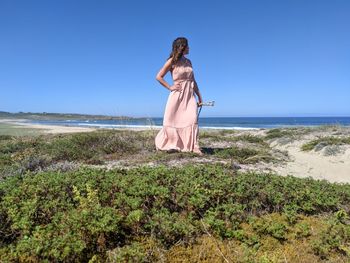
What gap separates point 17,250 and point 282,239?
240 cm

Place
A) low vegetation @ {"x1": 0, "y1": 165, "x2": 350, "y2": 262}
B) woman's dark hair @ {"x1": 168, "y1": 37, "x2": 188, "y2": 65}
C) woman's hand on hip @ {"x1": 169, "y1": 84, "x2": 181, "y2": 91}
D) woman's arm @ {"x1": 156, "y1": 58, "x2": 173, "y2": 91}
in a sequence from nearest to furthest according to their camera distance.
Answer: low vegetation @ {"x1": 0, "y1": 165, "x2": 350, "y2": 262} < woman's dark hair @ {"x1": 168, "y1": 37, "x2": 188, "y2": 65} < woman's arm @ {"x1": 156, "y1": 58, "x2": 173, "y2": 91} < woman's hand on hip @ {"x1": 169, "y1": 84, "x2": 181, "y2": 91}

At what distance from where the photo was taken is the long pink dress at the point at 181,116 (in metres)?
8.30

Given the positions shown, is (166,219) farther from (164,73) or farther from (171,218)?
(164,73)

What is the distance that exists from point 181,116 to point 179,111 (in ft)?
0.42

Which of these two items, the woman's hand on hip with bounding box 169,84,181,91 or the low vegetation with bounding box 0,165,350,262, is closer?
the low vegetation with bounding box 0,165,350,262

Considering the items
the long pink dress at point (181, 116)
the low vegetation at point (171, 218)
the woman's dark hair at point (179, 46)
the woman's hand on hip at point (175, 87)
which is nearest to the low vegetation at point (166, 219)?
the low vegetation at point (171, 218)

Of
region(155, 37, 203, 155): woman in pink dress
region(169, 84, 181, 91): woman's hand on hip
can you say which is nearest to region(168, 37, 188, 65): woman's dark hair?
region(155, 37, 203, 155): woman in pink dress

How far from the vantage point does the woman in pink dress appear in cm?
829

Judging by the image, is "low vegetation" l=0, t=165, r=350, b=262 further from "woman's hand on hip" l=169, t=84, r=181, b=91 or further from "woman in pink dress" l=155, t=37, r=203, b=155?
"woman's hand on hip" l=169, t=84, r=181, b=91

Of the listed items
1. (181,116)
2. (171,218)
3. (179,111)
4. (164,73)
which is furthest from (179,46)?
(171,218)

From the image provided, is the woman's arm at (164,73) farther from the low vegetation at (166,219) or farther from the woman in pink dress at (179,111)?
the low vegetation at (166,219)

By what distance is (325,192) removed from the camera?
14.8 ft

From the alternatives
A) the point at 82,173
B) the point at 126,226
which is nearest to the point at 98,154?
the point at 82,173

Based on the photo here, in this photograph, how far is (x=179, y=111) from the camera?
839cm
